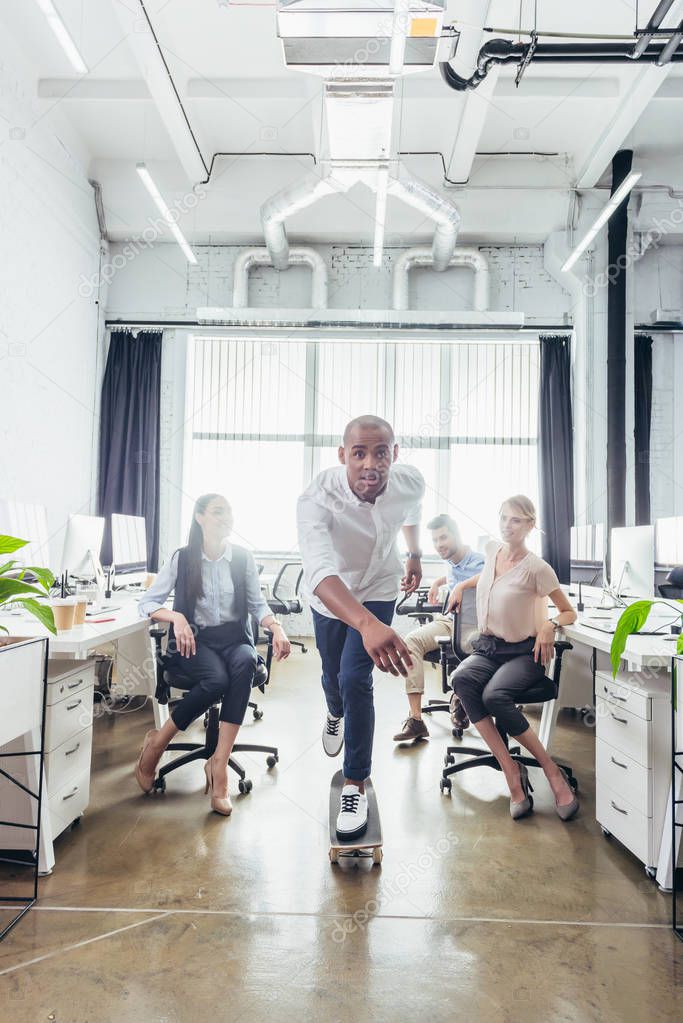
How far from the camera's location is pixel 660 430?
655cm

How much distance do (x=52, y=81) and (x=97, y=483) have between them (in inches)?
136

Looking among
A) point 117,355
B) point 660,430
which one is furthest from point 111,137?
point 660,430

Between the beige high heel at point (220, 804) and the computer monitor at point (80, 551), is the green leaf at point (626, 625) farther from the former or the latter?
the computer monitor at point (80, 551)

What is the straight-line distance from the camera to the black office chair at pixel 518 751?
260cm

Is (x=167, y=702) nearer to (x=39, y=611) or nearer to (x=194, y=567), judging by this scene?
(x=194, y=567)

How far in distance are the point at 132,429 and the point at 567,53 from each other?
191 inches

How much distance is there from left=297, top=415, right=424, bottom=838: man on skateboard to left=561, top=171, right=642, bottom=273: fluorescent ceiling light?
11.3 ft

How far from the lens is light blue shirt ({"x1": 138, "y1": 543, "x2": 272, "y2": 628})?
2711mm

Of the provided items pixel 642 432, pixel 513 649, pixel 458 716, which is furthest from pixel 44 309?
pixel 642 432

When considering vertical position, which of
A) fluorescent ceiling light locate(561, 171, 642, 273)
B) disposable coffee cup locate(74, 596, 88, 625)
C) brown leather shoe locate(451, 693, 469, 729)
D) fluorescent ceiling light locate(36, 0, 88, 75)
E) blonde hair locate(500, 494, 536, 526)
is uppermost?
fluorescent ceiling light locate(561, 171, 642, 273)

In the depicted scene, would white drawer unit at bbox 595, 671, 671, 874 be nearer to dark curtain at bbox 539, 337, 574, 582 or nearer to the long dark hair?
the long dark hair

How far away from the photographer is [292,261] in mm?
6652

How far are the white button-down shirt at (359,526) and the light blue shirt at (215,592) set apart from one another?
0.52 meters

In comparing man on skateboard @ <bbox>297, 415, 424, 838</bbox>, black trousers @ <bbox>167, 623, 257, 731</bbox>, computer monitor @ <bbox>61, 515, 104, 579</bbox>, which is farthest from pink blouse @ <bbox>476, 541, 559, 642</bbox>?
computer monitor @ <bbox>61, 515, 104, 579</bbox>
